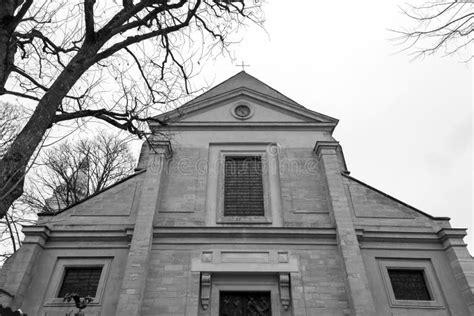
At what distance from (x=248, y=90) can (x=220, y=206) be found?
520 centimetres

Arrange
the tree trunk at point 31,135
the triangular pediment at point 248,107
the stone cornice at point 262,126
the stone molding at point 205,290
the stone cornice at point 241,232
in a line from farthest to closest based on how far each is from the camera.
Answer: the triangular pediment at point 248,107 < the stone cornice at point 262,126 < the stone cornice at point 241,232 < the stone molding at point 205,290 < the tree trunk at point 31,135

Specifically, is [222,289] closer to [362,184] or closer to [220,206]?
[220,206]

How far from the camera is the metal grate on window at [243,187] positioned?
1114 cm

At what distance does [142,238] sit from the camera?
381 inches

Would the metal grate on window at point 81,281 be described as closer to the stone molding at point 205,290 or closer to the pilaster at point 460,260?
the stone molding at point 205,290

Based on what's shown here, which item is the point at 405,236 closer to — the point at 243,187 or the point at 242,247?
the point at 242,247

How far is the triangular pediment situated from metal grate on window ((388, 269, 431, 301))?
576 centimetres

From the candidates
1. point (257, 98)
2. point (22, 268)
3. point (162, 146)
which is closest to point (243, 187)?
point (162, 146)

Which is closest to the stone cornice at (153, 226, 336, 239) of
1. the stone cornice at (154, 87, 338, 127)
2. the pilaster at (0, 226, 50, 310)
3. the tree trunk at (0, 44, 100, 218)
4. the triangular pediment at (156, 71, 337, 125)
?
the pilaster at (0, 226, 50, 310)

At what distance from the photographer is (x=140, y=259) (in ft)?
30.4

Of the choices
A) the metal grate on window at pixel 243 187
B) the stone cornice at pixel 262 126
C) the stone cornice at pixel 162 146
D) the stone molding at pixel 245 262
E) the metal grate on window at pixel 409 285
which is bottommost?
the metal grate on window at pixel 409 285

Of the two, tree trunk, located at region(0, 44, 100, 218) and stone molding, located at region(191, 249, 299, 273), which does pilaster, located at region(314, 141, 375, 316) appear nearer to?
stone molding, located at region(191, 249, 299, 273)

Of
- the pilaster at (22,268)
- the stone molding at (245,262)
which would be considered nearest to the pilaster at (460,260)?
the stone molding at (245,262)

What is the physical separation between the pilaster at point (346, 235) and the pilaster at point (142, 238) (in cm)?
534
